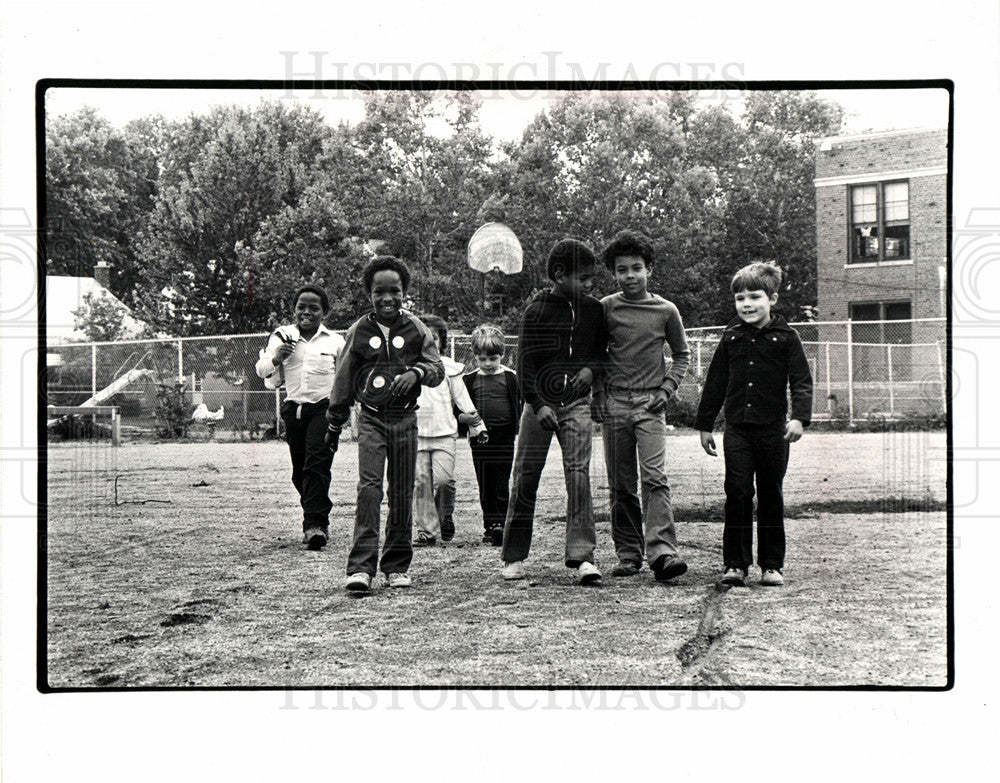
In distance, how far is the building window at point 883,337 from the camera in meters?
4.45

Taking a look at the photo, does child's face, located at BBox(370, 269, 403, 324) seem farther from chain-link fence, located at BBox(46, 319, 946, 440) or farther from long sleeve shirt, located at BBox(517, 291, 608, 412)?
long sleeve shirt, located at BBox(517, 291, 608, 412)

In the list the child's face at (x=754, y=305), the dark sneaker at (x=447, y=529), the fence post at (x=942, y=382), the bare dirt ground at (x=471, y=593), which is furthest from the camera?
the dark sneaker at (x=447, y=529)

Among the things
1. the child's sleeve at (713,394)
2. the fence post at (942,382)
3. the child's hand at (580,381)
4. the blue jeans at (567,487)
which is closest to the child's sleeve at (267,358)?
the blue jeans at (567,487)

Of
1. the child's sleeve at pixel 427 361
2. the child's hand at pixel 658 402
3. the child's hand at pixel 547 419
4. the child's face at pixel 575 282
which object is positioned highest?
the child's face at pixel 575 282

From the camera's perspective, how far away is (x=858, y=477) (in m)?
4.55

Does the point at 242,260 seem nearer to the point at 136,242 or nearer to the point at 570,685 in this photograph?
the point at 136,242

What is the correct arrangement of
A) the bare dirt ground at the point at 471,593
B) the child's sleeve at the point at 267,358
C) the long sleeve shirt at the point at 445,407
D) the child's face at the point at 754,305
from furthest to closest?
the long sleeve shirt at the point at 445,407, the child's sleeve at the point at 267,358, the child's face at the point at 754,305, the bare dirt ground at the point at 471,593

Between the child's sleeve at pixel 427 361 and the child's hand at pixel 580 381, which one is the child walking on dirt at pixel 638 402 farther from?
the child's sleeve at pixel 427 361

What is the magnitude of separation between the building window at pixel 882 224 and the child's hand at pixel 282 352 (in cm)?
255

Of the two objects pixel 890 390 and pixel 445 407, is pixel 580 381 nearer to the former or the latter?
pixel 445 407

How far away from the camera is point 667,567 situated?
460cm

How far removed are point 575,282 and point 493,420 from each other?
910mm

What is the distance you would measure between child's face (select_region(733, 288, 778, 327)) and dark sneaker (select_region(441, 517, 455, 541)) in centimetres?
167

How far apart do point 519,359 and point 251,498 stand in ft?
4.57
